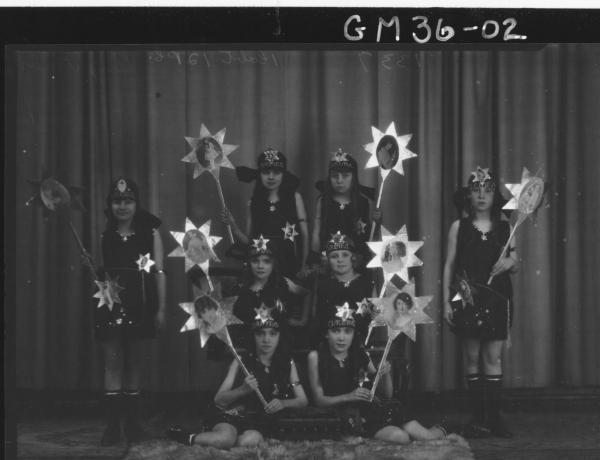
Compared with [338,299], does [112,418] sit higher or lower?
lower

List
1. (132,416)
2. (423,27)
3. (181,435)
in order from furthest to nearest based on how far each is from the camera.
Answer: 1. (132,416)
2. (181,435)
3. (423,27)

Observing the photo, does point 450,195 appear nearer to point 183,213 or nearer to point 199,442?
point 183,213

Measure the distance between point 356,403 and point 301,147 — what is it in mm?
1430

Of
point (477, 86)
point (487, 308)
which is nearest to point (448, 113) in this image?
point (477, 86)

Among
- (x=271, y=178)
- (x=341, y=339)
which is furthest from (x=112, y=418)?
(x=271, y=178)

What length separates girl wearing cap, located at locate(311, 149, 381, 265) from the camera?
6031mm

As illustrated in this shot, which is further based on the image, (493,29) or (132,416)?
(132,416)

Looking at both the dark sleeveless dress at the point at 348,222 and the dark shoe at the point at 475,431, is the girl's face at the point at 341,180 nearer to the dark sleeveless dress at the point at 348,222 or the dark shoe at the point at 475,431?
the dark sleeveless dress at the point at 348,222

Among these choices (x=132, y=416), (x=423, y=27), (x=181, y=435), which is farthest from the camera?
(x=132, y=416)

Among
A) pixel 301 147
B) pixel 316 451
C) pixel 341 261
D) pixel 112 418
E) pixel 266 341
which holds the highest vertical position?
pixel 301 147

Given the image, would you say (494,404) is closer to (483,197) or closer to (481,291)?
(481,291)

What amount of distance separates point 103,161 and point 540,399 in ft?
9.11

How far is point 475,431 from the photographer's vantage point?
5.96 meters

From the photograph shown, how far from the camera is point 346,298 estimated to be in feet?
19.6
